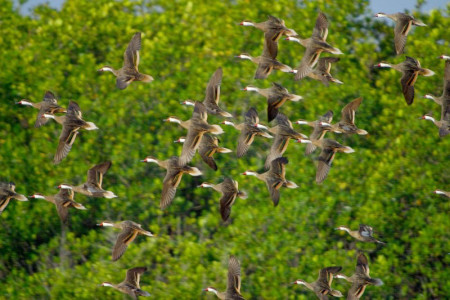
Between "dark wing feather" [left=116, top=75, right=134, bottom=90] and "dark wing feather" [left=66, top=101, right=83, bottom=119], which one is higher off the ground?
"dark wing feather" [left=116, top=75, right=134, bottom=90]

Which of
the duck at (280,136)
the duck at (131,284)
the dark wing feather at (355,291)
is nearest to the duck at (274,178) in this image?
the duck at (280,136)

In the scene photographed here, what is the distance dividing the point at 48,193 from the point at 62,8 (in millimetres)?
8331

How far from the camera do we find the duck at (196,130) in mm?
24047

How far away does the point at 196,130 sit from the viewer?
24.2 m

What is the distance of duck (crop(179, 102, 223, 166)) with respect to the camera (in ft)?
78.9

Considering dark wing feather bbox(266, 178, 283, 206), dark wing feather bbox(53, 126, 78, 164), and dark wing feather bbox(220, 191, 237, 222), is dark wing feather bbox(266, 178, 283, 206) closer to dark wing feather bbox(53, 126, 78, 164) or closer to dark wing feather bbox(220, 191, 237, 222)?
dark wing feather bbox(220, 191, 237, 222)

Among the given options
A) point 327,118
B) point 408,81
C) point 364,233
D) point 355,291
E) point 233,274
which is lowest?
point 355,291

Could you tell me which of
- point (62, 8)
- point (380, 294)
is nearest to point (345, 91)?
point (380, 294)

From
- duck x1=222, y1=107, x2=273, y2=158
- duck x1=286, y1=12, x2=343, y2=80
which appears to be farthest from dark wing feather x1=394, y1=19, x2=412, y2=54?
duck x1=222, y1=107, x2=273, y2=158

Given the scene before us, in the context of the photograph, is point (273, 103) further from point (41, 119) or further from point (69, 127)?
point (41, 119)

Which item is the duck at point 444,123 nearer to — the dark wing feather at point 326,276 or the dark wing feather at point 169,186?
the dark wing feather at point 326,276

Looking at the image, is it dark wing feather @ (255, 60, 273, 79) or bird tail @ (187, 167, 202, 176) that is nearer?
bird tail @ (187, 167, 202, 176)

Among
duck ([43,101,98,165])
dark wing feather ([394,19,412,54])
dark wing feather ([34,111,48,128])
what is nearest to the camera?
dark wing feather ([394,19,412,54])

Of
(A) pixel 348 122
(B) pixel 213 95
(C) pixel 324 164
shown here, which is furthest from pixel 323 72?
(B) pixel 213 95
